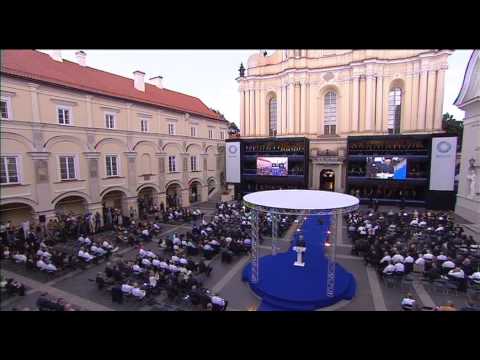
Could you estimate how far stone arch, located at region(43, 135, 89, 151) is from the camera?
52.5 ft

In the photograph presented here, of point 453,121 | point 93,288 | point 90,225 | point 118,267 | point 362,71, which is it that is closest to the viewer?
point 93,288

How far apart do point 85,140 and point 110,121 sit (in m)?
2.90

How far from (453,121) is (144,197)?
48974 mm

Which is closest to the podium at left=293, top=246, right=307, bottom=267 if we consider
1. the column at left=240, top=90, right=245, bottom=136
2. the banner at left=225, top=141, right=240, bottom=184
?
the banner at left=225, top=141, right=240, bottom=184

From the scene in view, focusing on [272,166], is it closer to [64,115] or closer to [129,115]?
[129,115]

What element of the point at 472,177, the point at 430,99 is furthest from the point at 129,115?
the point at 430,99

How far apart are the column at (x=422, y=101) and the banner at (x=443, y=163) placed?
14.9 ft

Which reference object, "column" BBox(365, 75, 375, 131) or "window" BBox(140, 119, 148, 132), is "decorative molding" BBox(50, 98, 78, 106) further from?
"column" BBox(365, 75, 375, 131)

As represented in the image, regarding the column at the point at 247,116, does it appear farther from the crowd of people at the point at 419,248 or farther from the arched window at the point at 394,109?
the crowd of people at the point at 419,248

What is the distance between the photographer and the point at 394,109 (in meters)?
29.2

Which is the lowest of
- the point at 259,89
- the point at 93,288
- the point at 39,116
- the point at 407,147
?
the point at 93,288
